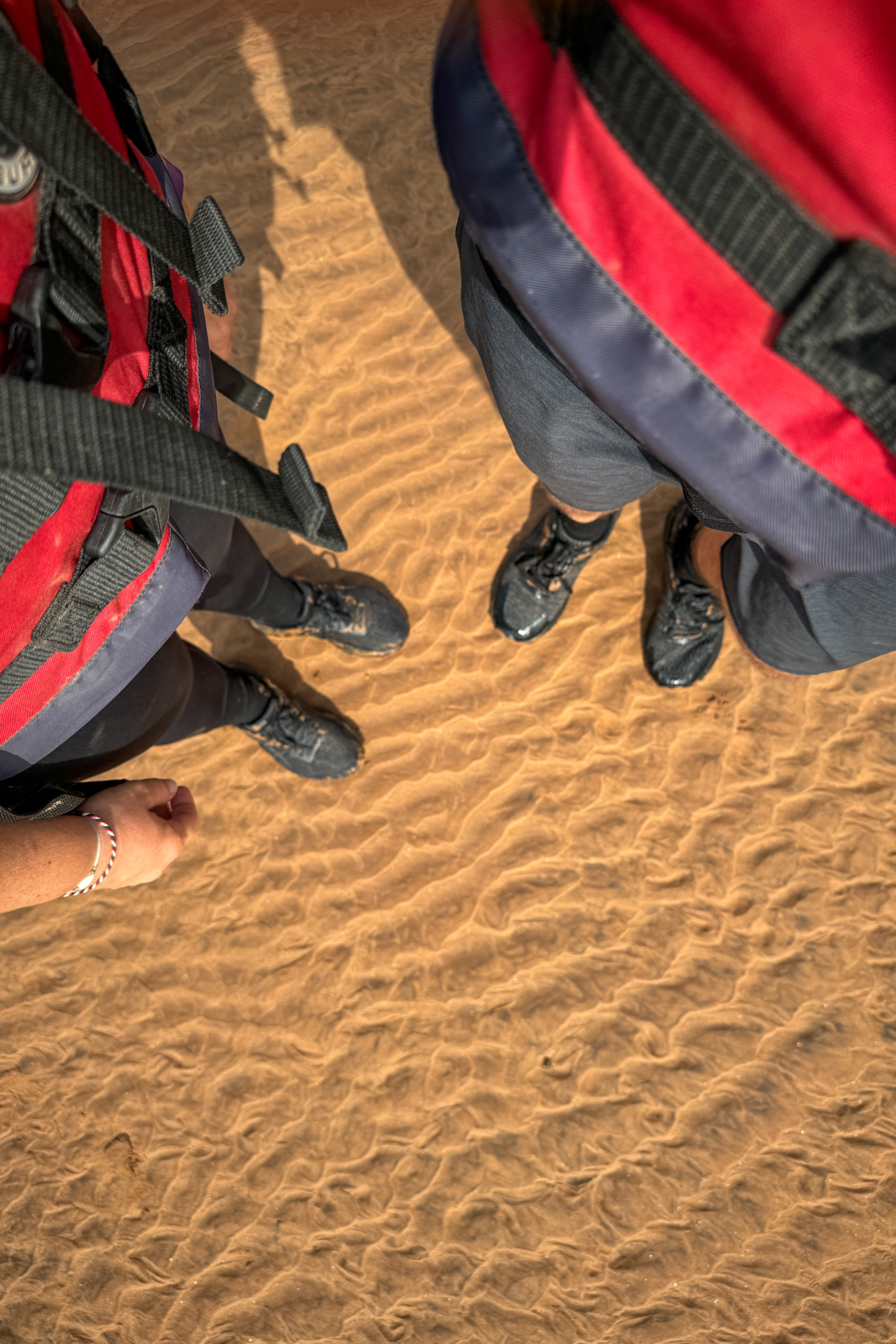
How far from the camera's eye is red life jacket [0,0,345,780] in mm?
810

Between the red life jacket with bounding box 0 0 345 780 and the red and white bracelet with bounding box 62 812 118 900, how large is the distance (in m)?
0.17

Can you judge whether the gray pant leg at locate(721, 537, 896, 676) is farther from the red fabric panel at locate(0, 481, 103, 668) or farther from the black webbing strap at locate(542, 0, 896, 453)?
the red fabric panel at locate(0, 481, 103, 668)

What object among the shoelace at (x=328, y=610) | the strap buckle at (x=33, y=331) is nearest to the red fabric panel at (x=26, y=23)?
the strap buckle at (x=33, y=331)

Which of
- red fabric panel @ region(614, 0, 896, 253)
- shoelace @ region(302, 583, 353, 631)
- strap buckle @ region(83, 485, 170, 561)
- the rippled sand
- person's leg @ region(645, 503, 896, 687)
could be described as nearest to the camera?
red fabric panel @ region(614, 0, 896, 253)

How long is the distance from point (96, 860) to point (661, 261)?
1.37 meters

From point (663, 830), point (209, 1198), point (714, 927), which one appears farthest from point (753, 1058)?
point (209, 1198)

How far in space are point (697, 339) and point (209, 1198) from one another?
3.22 metres

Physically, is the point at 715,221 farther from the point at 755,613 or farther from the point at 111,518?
the point at 755,613

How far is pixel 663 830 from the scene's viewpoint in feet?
9.44

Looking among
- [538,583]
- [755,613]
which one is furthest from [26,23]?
[538,583]

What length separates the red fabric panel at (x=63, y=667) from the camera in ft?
3.82

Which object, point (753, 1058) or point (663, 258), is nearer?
point (663, 258)

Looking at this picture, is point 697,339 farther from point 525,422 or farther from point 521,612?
point 521,612

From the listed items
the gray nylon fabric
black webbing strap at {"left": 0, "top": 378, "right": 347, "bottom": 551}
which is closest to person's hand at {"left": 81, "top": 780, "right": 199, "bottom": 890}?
the gray nylon fabric
